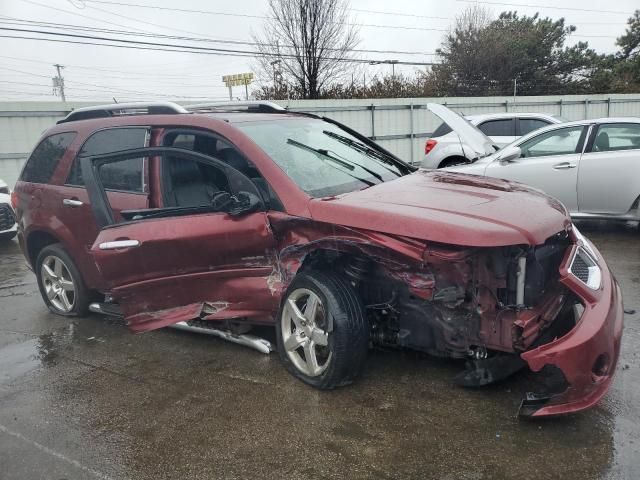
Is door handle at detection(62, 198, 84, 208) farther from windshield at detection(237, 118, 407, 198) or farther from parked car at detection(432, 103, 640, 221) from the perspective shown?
parked car at detection(432, 103, 640, 221)

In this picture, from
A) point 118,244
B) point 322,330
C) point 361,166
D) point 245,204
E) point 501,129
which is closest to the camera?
point 322,330

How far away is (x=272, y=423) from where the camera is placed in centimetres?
311

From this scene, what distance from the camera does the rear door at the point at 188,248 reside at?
3602mm

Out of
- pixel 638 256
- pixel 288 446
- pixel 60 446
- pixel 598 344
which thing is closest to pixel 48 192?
pixel 60 446

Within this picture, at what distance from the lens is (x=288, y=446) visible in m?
2.88

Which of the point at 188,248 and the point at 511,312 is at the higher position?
the point at 188,248

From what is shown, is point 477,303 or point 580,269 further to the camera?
point 580,269

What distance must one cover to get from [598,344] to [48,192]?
14.3 feet

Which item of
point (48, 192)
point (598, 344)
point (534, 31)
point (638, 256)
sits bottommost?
point (638, 256)

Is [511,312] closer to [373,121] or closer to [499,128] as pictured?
[499,128]

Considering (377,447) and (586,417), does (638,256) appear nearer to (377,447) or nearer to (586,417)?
(586,417)

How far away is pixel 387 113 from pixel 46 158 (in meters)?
11.9

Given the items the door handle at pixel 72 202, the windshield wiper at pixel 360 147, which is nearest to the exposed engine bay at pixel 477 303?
the windshield wiper at pixel 360 147

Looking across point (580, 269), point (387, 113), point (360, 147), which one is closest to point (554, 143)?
point (360, 147)
